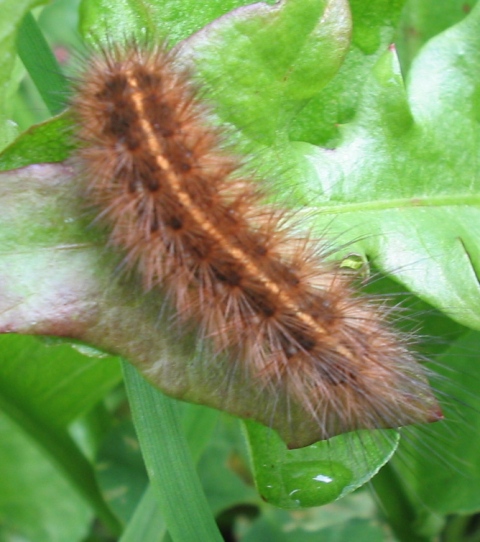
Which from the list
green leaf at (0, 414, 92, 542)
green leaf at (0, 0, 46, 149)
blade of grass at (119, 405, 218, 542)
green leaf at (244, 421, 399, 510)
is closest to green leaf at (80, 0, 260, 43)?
green leaf at (0, 0, 46, 149)

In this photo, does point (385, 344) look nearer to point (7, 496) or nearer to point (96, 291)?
point (96, 291)

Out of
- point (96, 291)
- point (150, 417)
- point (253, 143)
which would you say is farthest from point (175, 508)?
point (253, 143)

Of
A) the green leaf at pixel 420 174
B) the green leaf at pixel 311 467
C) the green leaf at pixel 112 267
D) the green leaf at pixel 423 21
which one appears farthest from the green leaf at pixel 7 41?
the green leaf at pixel 423 21

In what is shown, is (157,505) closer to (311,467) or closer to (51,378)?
(51,378)

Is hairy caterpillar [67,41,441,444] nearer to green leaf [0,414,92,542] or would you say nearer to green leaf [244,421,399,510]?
green leaf [244,421,399,510]

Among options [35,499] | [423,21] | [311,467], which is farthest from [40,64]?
[35,499]
